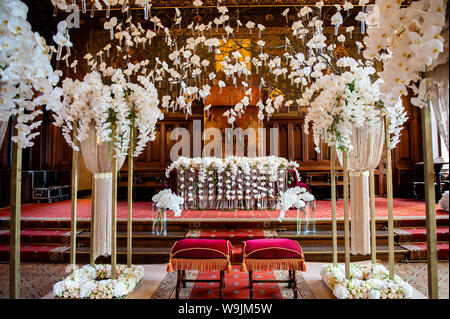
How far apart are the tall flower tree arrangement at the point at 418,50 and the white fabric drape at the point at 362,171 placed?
153 cm

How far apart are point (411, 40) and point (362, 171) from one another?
221 cm

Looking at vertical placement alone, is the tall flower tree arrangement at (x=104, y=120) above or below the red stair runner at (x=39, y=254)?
above

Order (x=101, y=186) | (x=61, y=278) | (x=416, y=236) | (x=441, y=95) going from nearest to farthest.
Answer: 1. (x=441, y=95)
2. (x=101, y=186)
3. (x=61, y=278)
4. (x=416, y=236)

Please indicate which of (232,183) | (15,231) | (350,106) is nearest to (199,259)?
(15,231)

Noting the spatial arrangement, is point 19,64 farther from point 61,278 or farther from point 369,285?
point 369,285

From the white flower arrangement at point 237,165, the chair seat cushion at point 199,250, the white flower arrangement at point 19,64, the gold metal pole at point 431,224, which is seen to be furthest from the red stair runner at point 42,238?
the gold metal pole at point 431,224

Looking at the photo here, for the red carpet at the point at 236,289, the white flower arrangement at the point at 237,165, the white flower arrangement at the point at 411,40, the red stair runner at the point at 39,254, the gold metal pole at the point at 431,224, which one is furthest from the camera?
the white flower arrangement at the point at 237,165

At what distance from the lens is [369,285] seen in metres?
3.12

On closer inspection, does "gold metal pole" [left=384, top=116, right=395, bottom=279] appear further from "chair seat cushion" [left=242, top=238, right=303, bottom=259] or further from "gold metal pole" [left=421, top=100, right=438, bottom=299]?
"gold metal pole" [left=421, top=100, right=438, bottom=299]

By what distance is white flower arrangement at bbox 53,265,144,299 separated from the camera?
311 cm

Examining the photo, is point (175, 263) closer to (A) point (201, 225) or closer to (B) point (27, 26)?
(A) point (201, 225)

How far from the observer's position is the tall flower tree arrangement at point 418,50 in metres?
1.45

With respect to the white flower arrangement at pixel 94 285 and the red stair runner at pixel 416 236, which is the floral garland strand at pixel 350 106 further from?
the white flower arrangement at pixel 94 285

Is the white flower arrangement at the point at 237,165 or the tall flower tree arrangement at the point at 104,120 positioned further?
the white flower arrangement at the point at 237,165
